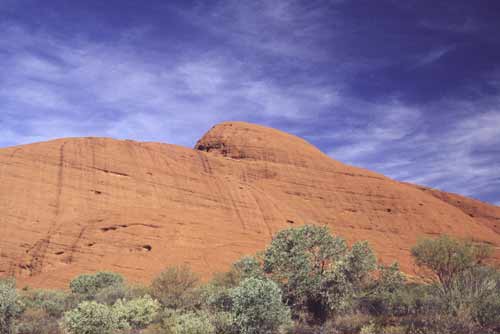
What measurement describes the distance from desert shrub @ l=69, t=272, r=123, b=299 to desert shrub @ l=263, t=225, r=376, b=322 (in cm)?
1150

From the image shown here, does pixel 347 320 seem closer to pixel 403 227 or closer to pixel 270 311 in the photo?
pixel 270 311

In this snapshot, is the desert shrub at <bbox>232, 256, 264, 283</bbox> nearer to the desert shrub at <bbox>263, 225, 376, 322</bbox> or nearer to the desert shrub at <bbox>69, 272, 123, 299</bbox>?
the desert shrub at <bbox>263, 225, 376, 322</bbox>

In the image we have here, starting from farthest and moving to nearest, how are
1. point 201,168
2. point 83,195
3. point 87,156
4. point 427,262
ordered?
point 201,168 → point 87,156 → point 83,195 → point 427,262

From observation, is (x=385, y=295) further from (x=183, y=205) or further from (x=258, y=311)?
(x=183, y=205)

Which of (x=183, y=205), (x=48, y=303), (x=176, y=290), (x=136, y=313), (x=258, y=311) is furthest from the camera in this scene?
(x=183, y=205)

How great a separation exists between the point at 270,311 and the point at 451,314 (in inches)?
165

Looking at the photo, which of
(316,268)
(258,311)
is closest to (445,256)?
(316,268)

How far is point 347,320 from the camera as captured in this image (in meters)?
11.4

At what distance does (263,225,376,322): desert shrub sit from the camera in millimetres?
13070

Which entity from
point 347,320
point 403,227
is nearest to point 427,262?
point 347,320

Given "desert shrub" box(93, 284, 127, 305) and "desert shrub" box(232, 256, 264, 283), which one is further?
"desert shrub" box(93, 284, 127, 305)

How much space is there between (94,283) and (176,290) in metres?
8.16

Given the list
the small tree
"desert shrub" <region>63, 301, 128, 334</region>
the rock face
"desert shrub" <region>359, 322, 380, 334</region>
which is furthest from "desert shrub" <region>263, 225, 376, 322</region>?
the rock face

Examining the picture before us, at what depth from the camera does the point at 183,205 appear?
4216 cm
